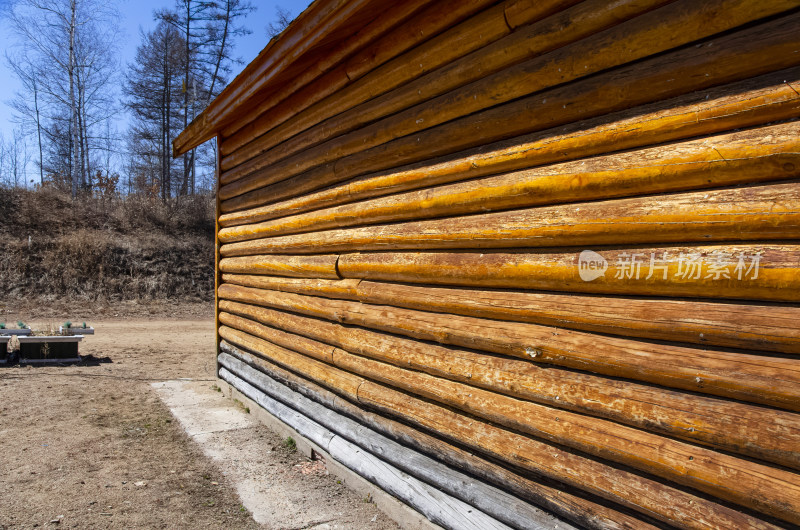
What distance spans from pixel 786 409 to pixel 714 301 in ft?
1.46

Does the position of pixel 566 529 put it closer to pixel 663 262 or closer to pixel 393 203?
pixel 663 262

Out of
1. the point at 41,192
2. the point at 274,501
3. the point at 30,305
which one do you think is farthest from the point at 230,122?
the point at 41,192

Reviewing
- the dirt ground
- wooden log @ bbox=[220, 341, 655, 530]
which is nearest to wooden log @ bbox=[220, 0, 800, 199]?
wooden log @ bbox=[220, 341, 655, 530]

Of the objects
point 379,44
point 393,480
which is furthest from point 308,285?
point 379,44

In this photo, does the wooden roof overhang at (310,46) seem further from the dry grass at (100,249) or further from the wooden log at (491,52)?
the dry grass at (100,249)

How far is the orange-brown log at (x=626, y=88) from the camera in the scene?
195 centimetres

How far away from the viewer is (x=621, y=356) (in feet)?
7.64

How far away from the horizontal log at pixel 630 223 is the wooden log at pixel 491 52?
0.80 meters

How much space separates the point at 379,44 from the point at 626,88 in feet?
7.55

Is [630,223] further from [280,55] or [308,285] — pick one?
[280,55]

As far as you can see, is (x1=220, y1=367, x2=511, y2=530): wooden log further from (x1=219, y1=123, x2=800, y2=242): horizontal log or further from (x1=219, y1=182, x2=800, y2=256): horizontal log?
(x1=219, y1=123, x2=800, y2=242): horizontal log

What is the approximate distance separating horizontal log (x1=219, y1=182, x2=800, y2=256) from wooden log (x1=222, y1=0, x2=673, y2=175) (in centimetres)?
80

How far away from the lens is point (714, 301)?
6.81 feet

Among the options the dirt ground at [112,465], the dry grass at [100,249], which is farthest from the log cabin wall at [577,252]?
the dry grass at [100,249]
